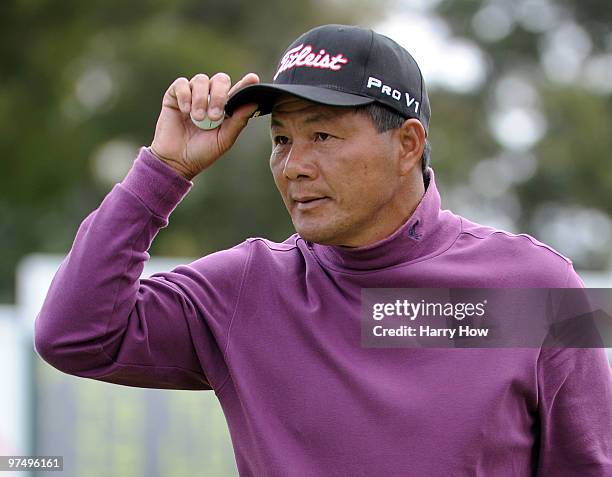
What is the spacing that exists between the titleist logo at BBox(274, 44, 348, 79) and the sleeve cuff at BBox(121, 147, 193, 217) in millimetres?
372

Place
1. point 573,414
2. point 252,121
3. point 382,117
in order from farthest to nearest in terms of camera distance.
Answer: point 252,121, point 382,117, point 573,414

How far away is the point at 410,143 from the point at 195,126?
51cm

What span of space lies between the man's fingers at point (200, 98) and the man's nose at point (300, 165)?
235mm

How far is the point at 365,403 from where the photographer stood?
7.98 feet

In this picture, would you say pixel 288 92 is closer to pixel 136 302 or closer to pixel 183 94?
pixel 183 94

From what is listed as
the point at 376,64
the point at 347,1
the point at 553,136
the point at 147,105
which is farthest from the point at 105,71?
the point at 376,64

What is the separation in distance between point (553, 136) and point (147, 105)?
7.07 meters

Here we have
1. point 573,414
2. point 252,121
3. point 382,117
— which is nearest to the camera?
point 573,414

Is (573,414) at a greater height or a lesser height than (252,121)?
lesser

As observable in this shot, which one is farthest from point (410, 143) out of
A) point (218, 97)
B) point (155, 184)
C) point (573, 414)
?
point (573, 414)

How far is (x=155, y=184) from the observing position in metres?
2.54

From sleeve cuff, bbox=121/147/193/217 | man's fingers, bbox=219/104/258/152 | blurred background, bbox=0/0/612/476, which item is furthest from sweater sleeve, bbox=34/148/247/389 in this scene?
blurred background, bbox=0/0/612/476

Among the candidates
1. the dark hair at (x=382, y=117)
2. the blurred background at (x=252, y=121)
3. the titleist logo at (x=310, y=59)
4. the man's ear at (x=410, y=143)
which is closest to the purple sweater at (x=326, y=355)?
the man's ear at (x=410, y=143)


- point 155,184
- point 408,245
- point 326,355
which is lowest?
point 326,355
